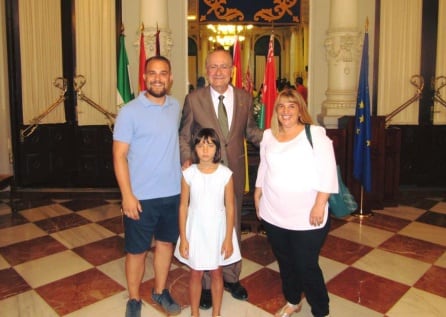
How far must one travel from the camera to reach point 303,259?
7.41ft

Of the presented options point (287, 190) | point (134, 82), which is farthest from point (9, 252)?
point (134, 82)

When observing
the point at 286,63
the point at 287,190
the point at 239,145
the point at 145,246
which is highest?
the point at 286,63

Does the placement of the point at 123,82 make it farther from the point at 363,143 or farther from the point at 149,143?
the point at 149,143

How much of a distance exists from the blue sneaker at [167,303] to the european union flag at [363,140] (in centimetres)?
Result: 291

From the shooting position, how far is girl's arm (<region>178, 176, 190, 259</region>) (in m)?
2.33

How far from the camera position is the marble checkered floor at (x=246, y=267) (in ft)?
9.04

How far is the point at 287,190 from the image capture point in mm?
2209

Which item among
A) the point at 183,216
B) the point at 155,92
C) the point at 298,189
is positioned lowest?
the point at 183,216

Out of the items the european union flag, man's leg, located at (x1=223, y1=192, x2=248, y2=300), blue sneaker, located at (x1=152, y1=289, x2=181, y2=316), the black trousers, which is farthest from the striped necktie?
the european union flag

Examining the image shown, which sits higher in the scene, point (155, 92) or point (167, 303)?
point (155, 92)

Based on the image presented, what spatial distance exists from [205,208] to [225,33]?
558 cm

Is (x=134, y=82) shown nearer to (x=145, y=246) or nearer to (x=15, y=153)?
(x=15, y=153)

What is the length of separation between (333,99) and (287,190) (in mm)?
3941

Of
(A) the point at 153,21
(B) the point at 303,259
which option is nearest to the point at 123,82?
(A) the point at 153,21
